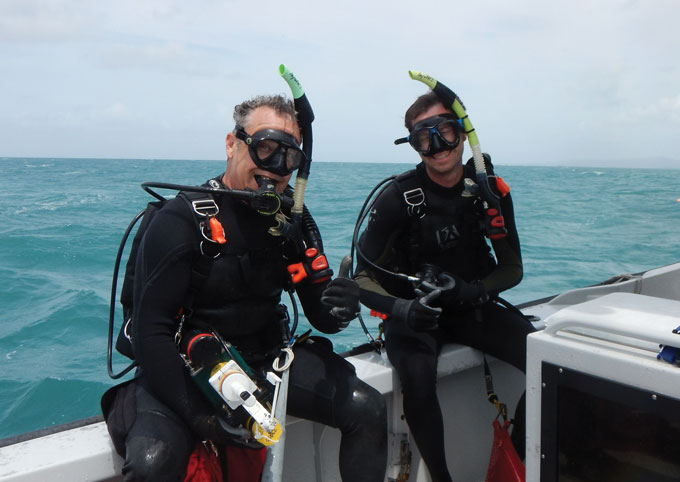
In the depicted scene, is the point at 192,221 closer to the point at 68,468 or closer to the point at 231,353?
the point at 231,353

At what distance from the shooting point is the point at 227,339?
165cm

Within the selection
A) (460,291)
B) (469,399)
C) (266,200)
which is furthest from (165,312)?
(469,399)

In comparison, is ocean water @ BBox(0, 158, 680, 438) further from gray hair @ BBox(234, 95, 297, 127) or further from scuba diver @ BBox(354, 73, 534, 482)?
gray hair @ BBox(234, 95, 297, 127)

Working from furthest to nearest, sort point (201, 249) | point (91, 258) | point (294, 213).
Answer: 1. point (91, 258)
2. point (294, 213)
3. point (201, 249)

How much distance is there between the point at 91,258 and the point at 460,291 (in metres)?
8.61

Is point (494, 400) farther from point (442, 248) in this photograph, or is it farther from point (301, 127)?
point (301, 127)

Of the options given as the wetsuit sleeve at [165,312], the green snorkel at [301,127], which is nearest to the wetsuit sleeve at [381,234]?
the green snorkel at [301,127]

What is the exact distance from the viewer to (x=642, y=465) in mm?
1066

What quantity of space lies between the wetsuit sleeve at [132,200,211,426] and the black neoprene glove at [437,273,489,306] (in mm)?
909

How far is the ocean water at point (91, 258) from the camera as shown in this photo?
4.88 metres

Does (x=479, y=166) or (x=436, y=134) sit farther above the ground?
(x=436, y=134)

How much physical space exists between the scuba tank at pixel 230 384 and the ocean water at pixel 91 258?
3242 mm

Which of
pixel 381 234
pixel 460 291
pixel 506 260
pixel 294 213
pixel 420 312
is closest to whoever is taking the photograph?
pixel 294 213

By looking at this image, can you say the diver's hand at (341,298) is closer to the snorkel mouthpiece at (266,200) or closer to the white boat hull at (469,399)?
the snorkel mouthpiece at (266,200)
